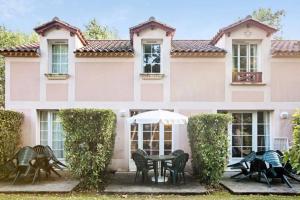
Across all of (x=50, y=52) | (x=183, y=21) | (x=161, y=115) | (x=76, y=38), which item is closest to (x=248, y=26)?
(x=161, y=115)

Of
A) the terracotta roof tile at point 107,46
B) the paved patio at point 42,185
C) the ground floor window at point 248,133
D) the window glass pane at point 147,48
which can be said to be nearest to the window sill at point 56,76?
the terracotta roof tile at point 107,46

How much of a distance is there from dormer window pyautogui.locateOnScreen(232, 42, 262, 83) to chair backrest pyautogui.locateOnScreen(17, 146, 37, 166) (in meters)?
9.64

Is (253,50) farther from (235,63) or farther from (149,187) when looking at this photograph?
(149,187)

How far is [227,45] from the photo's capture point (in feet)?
52.7

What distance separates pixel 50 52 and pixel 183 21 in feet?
55.5

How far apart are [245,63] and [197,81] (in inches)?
100.0

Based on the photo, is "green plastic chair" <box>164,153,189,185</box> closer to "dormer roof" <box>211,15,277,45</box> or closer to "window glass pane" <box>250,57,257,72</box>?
"window glass pane" <box>250,57,257,72</box>

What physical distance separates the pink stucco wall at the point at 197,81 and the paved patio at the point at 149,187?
4.12m

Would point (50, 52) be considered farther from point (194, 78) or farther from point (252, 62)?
point (252, 62)

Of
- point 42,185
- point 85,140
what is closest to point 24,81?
point 42,185

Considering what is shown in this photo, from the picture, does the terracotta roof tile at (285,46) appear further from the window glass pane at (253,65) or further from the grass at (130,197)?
the grass at (130,197)

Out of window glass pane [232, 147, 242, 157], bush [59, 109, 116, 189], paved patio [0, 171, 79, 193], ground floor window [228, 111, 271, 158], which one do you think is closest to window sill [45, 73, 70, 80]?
bush [59, 109, 116, 189]

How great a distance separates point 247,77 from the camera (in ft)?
52.8

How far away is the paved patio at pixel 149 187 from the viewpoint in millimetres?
11451
